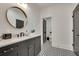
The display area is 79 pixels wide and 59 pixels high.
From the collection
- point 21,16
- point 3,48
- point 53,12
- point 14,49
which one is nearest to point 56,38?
point 53,12

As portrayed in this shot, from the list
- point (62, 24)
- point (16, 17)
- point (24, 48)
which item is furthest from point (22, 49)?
point (62, 24)

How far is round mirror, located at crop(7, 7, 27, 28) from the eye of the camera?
8.29ft

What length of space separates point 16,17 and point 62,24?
9.08 ft

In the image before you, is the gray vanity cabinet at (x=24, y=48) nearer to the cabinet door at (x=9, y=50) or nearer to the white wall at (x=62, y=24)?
the cabinet door at (x=9, y=50)

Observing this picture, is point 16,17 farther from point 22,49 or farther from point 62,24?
point 62,24

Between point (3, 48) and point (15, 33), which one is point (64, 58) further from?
point (15, 33)

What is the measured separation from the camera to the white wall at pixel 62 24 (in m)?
4.38

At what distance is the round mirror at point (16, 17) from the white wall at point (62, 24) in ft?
7.21

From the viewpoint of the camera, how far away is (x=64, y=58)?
875mm

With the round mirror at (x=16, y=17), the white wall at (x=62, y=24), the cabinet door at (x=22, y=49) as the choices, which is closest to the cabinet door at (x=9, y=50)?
the cabinet door at (x=22, y=49)

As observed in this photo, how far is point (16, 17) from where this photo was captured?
287 cm

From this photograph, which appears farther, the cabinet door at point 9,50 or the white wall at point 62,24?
the white wall at point 62,24

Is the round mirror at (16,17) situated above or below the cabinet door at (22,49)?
above

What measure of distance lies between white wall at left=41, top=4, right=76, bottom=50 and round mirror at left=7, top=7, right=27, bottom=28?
7.21ft
